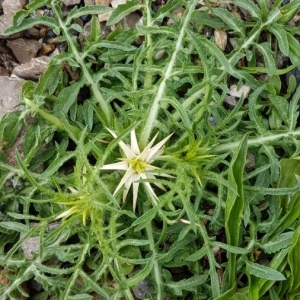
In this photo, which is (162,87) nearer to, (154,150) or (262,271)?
(154,150)

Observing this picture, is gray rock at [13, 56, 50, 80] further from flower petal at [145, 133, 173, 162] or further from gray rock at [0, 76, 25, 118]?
flower petal at [145, 133, 173, 162]

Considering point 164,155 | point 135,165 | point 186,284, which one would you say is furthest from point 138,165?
point 186,284

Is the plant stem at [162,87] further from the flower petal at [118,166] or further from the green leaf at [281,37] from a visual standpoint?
the green leaf at [281,37]

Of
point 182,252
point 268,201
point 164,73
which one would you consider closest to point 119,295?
point 182,252

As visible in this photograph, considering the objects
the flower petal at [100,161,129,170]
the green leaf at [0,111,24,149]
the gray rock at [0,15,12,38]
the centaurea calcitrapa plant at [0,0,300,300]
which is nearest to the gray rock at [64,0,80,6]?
the centaurea calcitrapa plant at [0,0,300,300]

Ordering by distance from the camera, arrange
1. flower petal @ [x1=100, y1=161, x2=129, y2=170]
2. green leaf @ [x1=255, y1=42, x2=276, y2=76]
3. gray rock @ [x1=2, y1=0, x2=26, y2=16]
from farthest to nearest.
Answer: gray rock @ [x1=2, y1=0, x2=26, y2=16] < green leaf @ [x1=255, y1=42, x2=276, y2=76] < flower petal @ [x1=100, y1=161, x2=129, y2=170]

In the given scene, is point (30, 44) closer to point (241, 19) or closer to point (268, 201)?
point (241, 19)

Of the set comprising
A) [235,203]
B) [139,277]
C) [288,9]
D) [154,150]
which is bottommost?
[139,277]

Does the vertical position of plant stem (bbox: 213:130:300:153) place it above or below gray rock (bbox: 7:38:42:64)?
A: below

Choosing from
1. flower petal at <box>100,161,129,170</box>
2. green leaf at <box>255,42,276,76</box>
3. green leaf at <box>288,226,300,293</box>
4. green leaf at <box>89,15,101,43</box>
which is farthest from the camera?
green leaf at <box>89,15,101,43</box>
